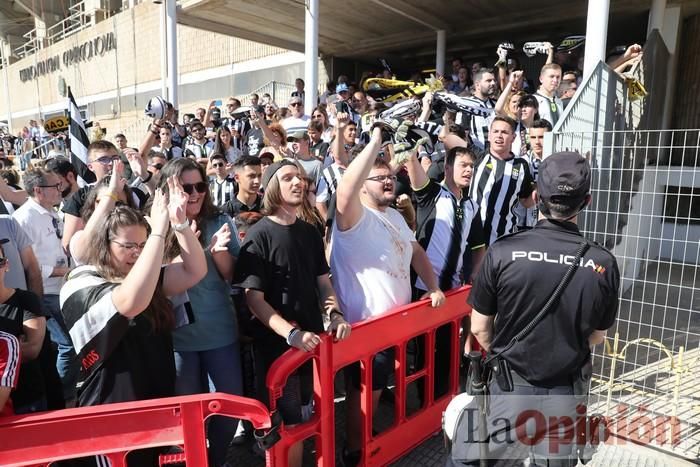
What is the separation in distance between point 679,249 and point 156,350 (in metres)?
7.47

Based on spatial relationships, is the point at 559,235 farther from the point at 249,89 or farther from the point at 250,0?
the point at 249,89

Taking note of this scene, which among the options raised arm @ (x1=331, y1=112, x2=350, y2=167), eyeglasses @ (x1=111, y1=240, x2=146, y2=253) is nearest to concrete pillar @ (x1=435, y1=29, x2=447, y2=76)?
raised arm @ (x1=331, y1=112, x2=350, y2=167)

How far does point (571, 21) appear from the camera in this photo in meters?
10.7

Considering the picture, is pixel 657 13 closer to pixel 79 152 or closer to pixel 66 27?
pixel 79 152

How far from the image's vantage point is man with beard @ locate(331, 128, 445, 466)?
9.18ft

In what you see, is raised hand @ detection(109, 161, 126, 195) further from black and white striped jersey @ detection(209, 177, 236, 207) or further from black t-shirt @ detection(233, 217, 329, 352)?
black and white striped jersey @ detection(209, 177, 236, 207)

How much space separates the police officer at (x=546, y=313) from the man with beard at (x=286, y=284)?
841 mm

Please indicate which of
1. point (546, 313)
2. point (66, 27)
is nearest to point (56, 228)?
point (546, 313)

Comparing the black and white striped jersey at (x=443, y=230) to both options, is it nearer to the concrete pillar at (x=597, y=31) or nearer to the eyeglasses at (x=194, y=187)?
the eyeglasses at (x=194, y=187)

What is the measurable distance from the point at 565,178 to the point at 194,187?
6.40 ft

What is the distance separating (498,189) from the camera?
13.6 ft

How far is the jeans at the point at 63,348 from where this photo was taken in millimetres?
3365

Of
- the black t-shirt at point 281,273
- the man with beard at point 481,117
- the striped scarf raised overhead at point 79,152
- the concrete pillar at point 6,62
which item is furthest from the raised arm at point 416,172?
the concrete pillar at point 6,62

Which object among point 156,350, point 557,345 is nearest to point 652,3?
point 557,345
